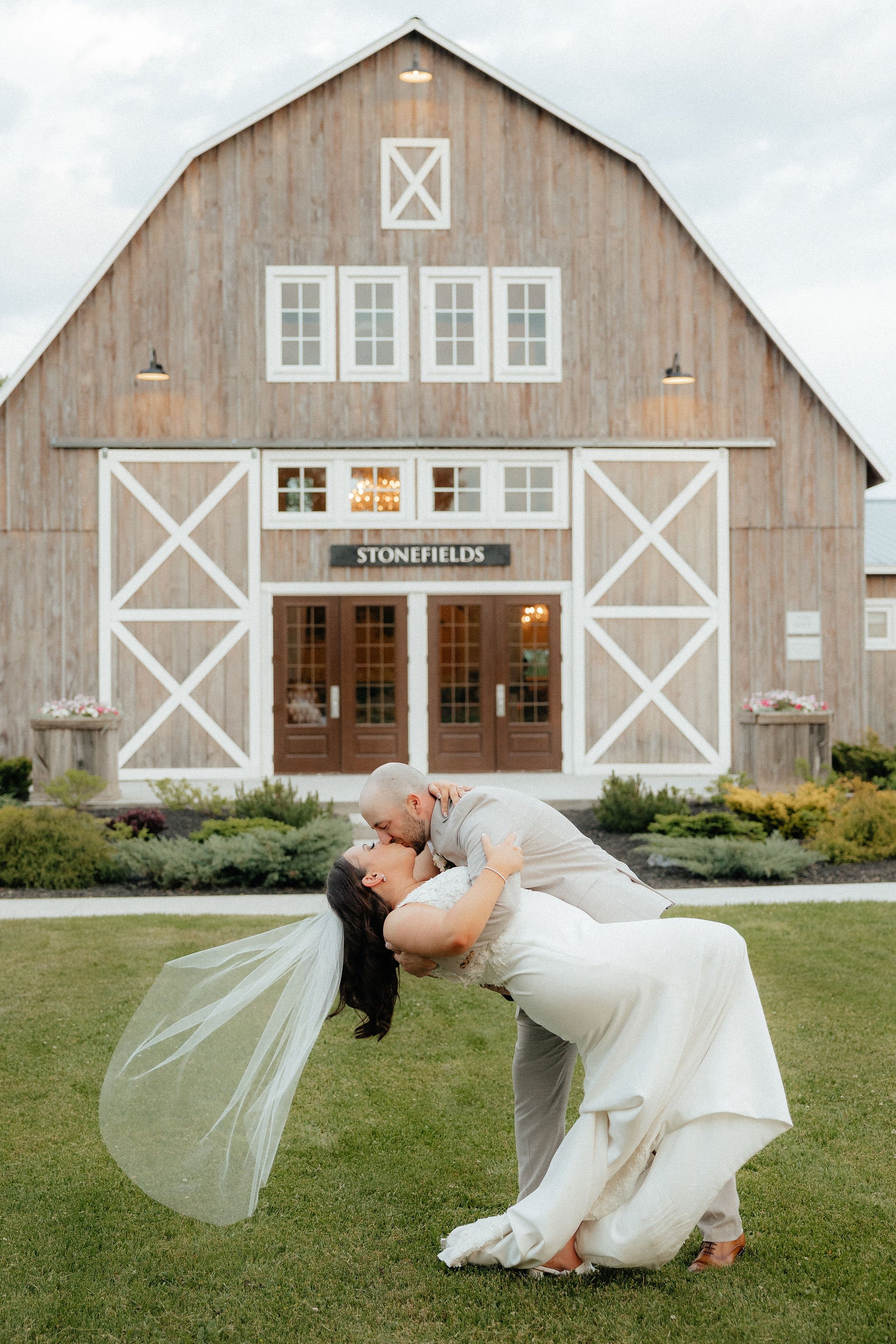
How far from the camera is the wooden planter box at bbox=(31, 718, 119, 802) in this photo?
1426 cm

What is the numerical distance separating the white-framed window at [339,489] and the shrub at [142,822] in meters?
6.19

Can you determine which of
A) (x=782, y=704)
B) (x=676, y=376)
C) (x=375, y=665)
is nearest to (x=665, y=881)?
(x=782, y=704)

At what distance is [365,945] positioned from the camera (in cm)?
344

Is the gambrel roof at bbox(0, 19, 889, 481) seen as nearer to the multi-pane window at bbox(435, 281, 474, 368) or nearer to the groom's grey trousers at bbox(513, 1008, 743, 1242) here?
the multi-pane window at bbox(435, 281, 474, 368)

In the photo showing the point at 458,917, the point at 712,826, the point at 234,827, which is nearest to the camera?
the point at 458,917

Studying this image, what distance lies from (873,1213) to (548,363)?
45.2 feet

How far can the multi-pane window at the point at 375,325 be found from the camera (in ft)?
53.6

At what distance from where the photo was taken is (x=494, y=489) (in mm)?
16391

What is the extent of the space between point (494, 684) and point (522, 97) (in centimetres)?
770

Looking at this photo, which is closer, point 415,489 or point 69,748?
point 69,748

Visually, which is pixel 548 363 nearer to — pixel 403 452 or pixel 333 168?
pixel 403 452

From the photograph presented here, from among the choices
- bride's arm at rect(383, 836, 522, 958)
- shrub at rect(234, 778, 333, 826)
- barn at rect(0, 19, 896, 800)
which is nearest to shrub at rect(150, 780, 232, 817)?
shrub at rect(234, 778, 333, 826)

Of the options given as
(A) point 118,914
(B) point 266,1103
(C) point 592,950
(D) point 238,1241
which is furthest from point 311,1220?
(A) point 118,914

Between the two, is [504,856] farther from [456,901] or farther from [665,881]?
[665,881]
